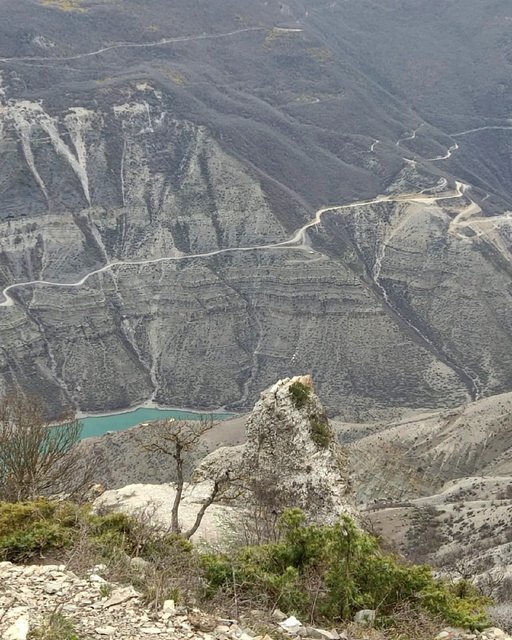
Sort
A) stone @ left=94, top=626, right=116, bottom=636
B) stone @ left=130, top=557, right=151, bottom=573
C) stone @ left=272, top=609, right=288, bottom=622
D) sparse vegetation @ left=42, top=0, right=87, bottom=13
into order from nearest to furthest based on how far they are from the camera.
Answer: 1. stone @ left=94, top=626, right=116, bottom=636
2. stone @ left=272, top=609, right=288, bottom=622
3. stone @ left=130, top=557, right=151, bottom=573
4. sparse vegetation @ left=42, top=0, right=87, bottom=13

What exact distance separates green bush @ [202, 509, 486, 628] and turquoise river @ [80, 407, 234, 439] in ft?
184

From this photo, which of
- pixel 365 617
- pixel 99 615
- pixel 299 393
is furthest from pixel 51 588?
pixel 299 393

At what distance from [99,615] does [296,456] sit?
1372 cm

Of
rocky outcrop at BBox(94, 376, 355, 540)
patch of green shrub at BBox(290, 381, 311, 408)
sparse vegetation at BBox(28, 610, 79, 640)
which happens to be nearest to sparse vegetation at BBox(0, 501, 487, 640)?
sparse vegetation at BBox(28, 610, 79, 640)

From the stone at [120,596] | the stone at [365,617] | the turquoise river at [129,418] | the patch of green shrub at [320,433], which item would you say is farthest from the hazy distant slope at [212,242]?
the stone at [120,596]

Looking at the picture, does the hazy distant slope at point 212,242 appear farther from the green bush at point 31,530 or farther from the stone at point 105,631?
the stone at point 105,631

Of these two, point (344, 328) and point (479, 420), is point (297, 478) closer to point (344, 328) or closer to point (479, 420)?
point (479, 420)

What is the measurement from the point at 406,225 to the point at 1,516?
262 feet

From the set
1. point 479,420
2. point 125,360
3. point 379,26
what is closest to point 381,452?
point 479,420

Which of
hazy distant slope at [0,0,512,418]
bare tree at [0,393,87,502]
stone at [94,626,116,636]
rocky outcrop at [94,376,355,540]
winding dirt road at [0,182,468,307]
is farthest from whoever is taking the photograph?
winding dirt road at [0,182,468,307]

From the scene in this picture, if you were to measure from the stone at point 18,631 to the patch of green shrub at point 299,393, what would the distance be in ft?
A: 50.4

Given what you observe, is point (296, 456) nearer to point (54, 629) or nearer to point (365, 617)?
point (365, 617)

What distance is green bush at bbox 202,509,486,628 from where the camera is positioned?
1241cm

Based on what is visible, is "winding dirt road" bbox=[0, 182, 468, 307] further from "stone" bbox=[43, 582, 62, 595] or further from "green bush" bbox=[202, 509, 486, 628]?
"stone" bbox=[43, 582, 62, 595]
